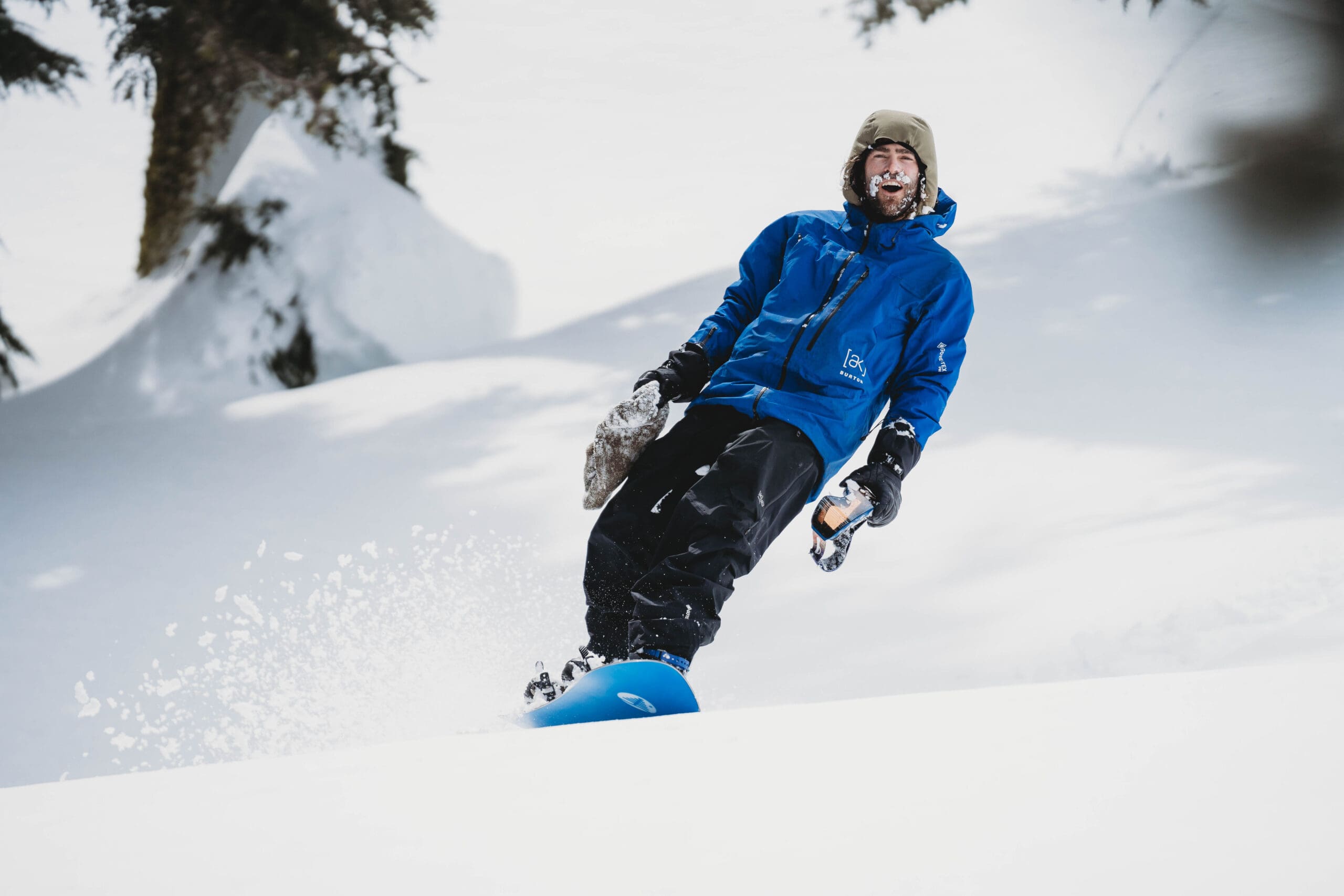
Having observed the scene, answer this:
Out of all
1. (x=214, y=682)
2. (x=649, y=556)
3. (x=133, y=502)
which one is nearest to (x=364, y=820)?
(x=649, y=556)

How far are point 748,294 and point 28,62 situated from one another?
328 inches

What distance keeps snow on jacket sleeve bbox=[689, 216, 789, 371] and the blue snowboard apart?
1057 millimetres

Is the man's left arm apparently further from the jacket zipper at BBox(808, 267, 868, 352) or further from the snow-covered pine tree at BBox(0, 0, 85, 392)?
the snow-covered pine tree at BBox(0, 0, 85, 392)

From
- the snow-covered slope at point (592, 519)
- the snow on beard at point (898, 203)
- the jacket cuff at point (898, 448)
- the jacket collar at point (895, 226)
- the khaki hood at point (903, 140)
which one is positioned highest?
the khaki hood at point (903, 140)

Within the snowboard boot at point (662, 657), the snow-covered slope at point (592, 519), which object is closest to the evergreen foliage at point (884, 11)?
the snow-covered slope at point (592, 519)

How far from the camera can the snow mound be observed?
8539 mm

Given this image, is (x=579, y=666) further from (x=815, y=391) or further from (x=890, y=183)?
(x=890, y=183)

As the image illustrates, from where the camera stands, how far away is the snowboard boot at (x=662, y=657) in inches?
90.0

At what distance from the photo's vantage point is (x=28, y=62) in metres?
8.62

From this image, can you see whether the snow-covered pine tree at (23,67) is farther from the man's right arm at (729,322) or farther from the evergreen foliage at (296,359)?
the man's right arm at (729,322)

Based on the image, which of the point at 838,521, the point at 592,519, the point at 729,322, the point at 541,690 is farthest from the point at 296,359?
the point at 838,521

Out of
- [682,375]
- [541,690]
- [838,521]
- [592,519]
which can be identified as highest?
[682,375]


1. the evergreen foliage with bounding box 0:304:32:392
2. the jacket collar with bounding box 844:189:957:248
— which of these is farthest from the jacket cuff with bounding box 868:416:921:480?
the evergreen foliage with bounding box 0:304:32:392

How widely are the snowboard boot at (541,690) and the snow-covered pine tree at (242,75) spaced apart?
780cm
